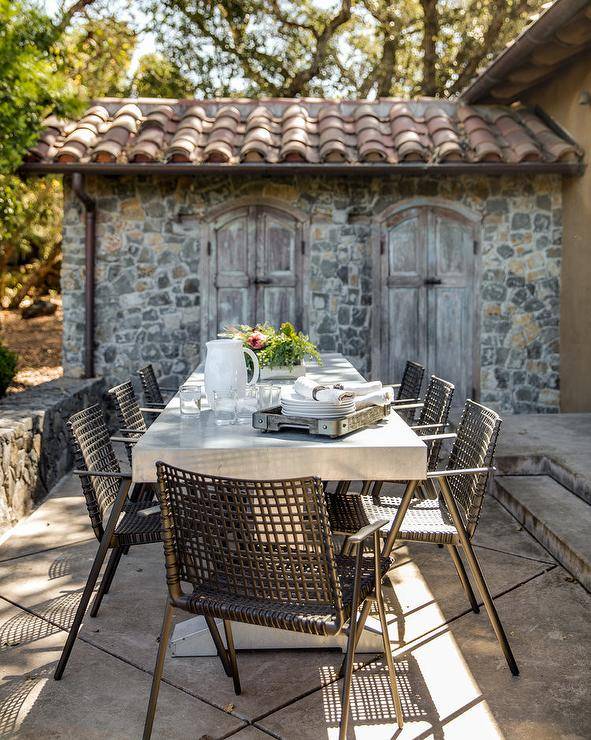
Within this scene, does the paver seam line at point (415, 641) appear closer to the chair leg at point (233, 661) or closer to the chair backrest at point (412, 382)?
the chair leg at point (233, 661)

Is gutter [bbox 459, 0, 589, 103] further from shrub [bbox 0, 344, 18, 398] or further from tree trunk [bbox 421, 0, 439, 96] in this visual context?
tree trunk [bbox 421, 0, 439, 96]

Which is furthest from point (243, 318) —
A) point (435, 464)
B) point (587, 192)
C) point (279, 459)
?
point (279, 459)

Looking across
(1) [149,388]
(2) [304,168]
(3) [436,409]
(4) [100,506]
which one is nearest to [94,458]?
(4) [100,506]

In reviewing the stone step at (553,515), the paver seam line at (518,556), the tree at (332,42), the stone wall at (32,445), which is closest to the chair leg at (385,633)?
the stone step at (553,515)

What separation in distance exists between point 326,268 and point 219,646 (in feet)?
18.1

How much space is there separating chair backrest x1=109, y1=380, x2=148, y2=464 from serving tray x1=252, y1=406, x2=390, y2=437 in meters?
1.20

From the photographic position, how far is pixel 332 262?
26.0 ft

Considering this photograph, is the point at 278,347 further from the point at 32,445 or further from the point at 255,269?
the point at 255,269

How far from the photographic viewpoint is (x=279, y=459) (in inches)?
108

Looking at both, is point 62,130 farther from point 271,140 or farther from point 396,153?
point 396,153

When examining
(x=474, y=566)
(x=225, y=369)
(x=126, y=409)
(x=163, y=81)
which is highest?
(x=163, y=81)

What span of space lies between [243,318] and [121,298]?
4.01 feet

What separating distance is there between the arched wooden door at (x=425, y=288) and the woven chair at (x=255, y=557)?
571cm

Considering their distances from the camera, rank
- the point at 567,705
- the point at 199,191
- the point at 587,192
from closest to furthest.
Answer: the point at 567,705
the point at 587,192
the point at 199,191
